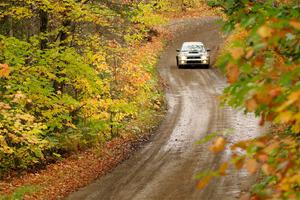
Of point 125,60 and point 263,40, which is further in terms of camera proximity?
point 125,60

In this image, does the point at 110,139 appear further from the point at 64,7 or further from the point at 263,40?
the point at 263,40

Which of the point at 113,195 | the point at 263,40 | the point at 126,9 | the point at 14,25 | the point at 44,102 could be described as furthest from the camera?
the point at 14,25

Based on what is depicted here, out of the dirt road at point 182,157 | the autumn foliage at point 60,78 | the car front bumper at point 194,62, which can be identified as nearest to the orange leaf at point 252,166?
the autumn foliage at point 60,78

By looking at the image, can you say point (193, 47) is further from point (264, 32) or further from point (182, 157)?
point (264, 32)

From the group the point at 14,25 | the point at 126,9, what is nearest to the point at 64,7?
the point at 126,9

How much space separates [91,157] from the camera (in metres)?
16.1

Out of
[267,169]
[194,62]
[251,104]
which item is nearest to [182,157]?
[267,169]

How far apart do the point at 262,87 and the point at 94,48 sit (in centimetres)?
1359

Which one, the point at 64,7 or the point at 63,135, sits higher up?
the point at 64,7

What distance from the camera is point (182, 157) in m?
15.8

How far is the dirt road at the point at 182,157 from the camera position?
490 inches

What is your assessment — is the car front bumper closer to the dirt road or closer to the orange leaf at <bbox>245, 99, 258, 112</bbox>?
the dirt road

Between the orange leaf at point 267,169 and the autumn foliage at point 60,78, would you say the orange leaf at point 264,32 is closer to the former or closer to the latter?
the orange leaf at point 267,169

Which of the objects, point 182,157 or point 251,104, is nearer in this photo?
point 251,104
